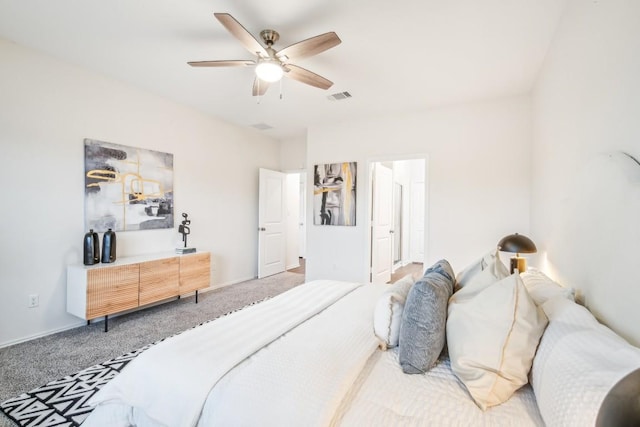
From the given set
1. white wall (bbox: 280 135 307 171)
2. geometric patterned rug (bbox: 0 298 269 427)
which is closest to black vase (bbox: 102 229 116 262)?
geometric patterned rug (bbox: 0 298 269 427)

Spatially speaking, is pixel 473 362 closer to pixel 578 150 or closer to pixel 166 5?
pixel 578 150

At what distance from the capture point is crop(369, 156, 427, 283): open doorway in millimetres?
4570

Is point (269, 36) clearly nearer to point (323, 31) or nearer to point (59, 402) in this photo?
point (323, 31)

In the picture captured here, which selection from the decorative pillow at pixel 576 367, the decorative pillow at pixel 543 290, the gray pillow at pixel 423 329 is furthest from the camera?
the decorative pillow at pixel 543 290

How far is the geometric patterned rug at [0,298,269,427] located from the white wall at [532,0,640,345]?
274cm

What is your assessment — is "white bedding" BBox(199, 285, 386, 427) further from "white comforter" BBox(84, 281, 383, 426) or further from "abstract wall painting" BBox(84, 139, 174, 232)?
"abstract wall painting" BBox(84, 139, 174, 232)

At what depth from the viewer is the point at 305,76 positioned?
258 centimetres

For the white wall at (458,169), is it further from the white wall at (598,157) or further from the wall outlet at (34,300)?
the wall outlet at (34,300)

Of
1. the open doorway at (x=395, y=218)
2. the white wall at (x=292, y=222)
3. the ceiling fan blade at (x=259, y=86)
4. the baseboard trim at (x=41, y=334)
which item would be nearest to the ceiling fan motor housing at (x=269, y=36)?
the ceiling fan blade at (x=259, y=86)

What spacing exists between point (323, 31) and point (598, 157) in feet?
6.67

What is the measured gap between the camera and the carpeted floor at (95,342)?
2139 millimetres

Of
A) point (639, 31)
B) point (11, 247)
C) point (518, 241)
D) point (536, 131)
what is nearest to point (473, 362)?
point (639, 31)

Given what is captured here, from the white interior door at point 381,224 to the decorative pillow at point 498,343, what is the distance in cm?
340

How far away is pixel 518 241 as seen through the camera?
8.21ft
